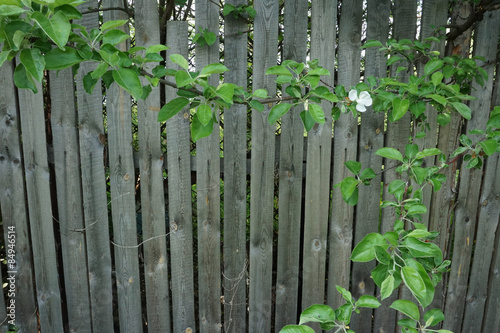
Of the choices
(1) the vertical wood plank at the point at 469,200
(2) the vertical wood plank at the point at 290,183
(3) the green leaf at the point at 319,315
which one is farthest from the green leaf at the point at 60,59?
(1) the vertical wood plank at the point at 469,200

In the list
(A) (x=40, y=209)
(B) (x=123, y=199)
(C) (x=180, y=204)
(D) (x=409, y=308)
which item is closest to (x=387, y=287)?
(D) (x=409, y=308)

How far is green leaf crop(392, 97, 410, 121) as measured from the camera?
1.41 metres

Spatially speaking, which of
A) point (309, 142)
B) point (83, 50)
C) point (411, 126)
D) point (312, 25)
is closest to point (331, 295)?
point (309, 142)

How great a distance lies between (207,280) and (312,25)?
56.0 inches

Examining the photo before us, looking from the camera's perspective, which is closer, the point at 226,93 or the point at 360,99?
the point at 226,93

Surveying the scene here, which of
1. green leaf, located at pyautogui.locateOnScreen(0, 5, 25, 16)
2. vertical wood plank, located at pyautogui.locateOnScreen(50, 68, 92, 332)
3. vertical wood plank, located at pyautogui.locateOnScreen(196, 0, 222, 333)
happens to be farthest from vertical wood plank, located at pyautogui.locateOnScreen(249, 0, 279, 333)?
green leaf, located at pyautogui.locateOnScreen(0, 5, 25, 16)

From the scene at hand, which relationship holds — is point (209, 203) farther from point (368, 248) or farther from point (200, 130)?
point (368, 248)

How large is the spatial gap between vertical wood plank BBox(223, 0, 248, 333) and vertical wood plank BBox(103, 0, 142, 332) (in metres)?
0.48

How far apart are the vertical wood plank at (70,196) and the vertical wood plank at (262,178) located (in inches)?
34.7

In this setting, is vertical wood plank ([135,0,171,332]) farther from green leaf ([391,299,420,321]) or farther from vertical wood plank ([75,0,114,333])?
green leaf ([391,299,420,321])

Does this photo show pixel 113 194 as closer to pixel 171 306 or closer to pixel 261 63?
pixel 171 306

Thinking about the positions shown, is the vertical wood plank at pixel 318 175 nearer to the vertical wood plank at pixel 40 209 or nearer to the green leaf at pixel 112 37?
the green leaf at pixel 112 37

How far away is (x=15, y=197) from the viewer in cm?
202

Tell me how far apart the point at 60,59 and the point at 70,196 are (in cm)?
139
